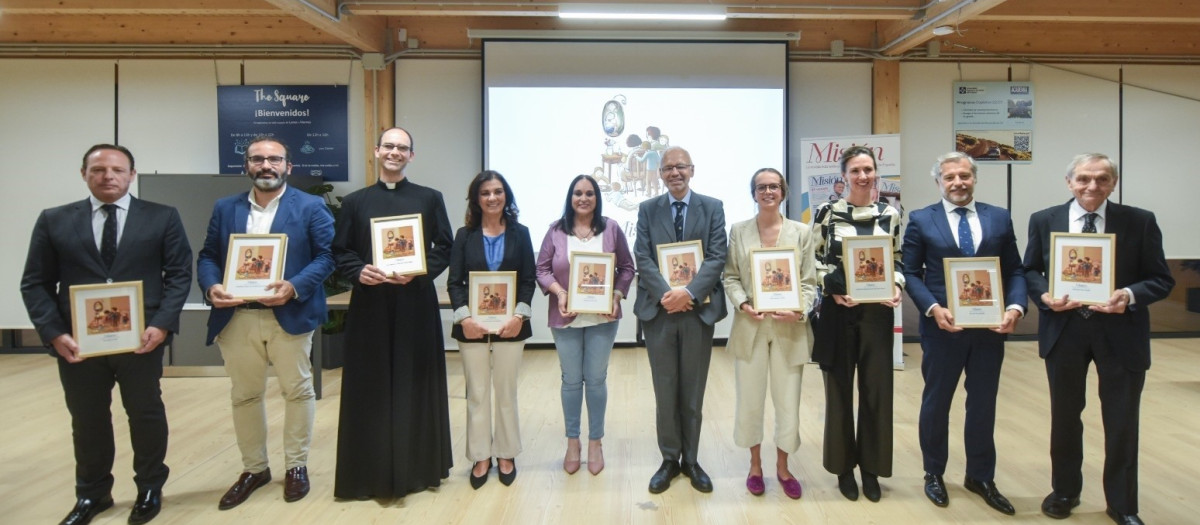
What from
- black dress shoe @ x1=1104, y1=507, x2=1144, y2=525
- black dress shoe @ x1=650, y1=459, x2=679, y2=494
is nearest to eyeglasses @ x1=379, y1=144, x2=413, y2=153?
black dress shoe @ x1=650, y1=459, x2=679, y2=494

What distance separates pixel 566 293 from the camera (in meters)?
3.05

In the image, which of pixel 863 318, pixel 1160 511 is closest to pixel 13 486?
pixel 863 318

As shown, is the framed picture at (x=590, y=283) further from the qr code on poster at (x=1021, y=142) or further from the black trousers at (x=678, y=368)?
the qr code on poster at (x=1021, y=142)

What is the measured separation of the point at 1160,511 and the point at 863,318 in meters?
1.59

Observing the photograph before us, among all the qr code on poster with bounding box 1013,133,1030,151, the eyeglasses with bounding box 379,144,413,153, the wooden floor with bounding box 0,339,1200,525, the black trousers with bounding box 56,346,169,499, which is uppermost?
the qr code on poster with bounding box 1013,133,1030,151

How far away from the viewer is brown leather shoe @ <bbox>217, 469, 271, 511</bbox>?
9.41 feet

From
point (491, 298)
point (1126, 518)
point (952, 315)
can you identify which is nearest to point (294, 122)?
point (491, 298)

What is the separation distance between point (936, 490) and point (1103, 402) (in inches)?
30.4

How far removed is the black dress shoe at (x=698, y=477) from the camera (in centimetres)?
299

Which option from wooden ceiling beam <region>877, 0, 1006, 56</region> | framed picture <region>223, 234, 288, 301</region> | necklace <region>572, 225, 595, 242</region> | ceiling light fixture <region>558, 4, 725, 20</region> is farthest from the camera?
ceiling light fixture <region>558, 4, 725, 20</region>

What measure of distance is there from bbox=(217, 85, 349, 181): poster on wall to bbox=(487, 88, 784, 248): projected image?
1.60m

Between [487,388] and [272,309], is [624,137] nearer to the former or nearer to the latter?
[487,388]

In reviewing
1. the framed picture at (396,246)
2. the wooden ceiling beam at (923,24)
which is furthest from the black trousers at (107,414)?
Answer: the wooden ceiling beam at (923,24)

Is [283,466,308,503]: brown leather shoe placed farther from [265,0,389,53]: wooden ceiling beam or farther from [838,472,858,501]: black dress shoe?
[265,0,389,53]: wooden ceiling beam
